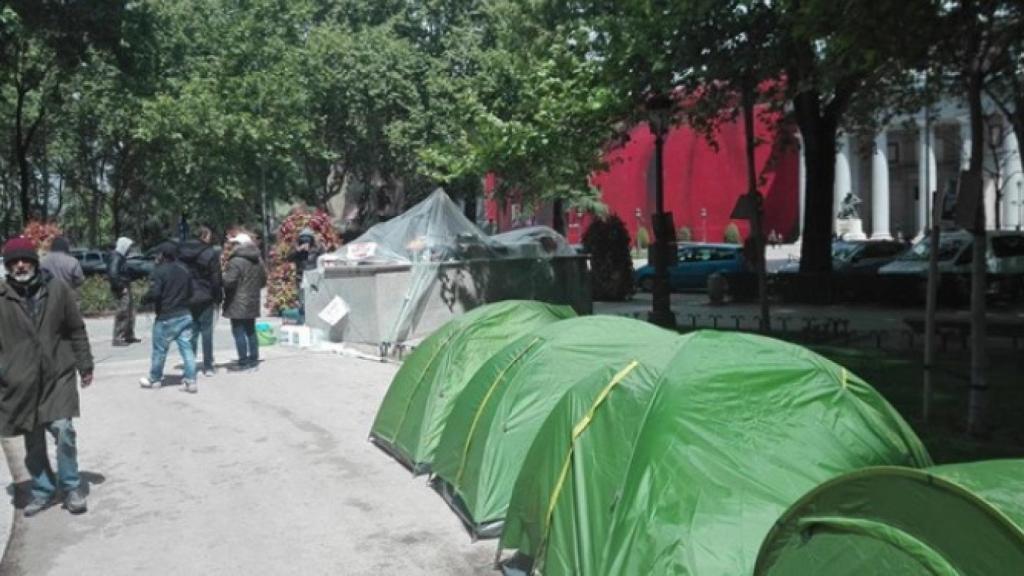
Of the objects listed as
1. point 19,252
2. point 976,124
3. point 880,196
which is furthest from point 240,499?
point 880,196

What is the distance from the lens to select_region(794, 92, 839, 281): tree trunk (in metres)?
22.5

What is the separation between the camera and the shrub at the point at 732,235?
49406mm

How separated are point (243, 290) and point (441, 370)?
5.45m

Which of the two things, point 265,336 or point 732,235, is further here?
point 732,235

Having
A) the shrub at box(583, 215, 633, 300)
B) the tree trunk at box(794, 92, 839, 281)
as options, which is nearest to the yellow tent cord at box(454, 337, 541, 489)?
the tree trunk at box(794, 92, 839, 281)

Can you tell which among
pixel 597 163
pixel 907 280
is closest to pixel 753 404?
pixel 597 163

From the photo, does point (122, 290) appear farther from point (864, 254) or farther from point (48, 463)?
point (864, 254)

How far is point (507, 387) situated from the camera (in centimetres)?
664

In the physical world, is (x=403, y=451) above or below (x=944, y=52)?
below

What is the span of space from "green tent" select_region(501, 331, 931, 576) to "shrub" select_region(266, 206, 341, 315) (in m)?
15.5

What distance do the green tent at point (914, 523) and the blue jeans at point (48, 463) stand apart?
5.23 meters

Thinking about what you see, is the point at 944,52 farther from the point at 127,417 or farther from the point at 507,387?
the point at 127,417

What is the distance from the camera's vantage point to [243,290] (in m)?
12.6

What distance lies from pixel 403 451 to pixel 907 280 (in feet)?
53.1
